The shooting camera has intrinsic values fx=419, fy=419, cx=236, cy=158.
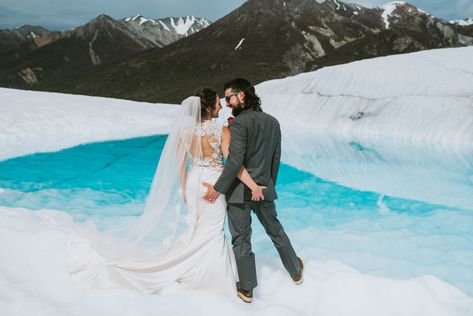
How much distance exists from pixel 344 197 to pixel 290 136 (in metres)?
13.8

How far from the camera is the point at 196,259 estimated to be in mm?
4570

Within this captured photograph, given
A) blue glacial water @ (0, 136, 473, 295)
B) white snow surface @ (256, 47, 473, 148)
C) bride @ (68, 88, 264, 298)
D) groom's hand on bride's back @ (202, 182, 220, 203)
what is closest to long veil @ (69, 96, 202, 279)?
bride @ (68, 88, 264, 298)

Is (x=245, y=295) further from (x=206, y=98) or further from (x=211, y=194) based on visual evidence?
(x=206, y=98)

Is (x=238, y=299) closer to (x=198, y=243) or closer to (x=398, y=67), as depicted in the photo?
(x=198, y=243)

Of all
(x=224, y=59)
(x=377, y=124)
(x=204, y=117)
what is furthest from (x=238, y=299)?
(x=224, y=59)

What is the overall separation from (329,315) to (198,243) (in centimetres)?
162

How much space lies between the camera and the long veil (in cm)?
455

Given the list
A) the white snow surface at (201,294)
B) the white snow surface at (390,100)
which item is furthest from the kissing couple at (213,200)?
the white snow surface at (390,100)

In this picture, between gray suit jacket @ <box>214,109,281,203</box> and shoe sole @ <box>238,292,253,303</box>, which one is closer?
gray suit jacket @ <box>214,109,281,203</box>

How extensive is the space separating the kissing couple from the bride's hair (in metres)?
0.01

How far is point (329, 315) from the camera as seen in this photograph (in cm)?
454

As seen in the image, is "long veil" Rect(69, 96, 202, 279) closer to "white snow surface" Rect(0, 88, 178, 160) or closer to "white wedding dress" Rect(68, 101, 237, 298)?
"white wedding dress" Rect(68, 101, 237, 298)

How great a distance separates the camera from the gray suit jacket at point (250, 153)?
4.26 meters

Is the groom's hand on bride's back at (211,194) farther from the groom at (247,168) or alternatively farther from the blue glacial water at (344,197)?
the blue glacial water at (344,197)
